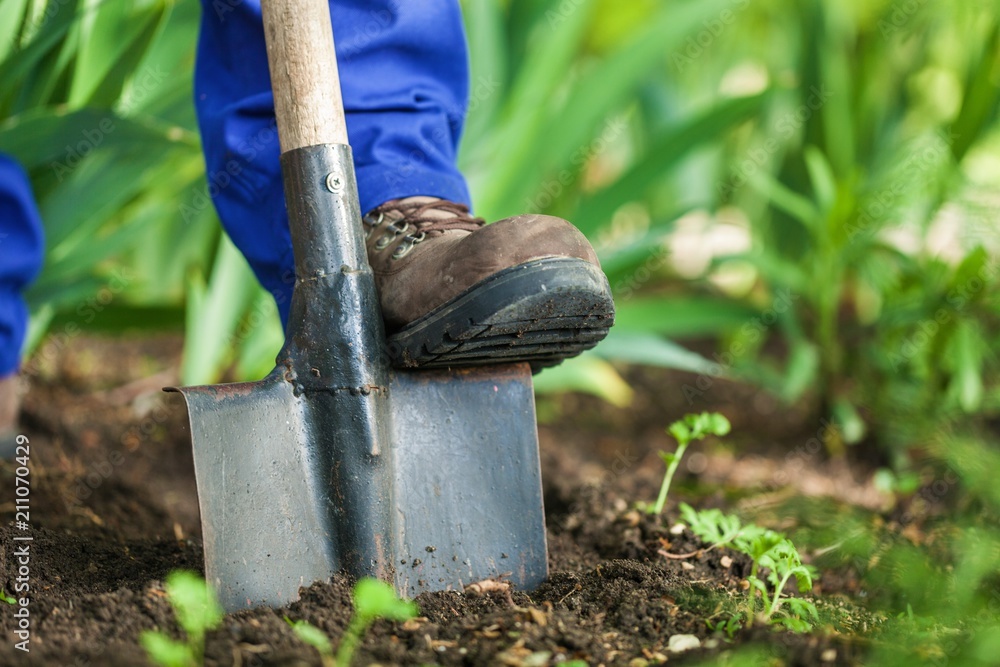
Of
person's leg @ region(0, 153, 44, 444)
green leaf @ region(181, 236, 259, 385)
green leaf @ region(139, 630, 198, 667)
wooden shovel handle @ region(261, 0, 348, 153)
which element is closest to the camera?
green leaf @ region(139, 630, 198, 667)

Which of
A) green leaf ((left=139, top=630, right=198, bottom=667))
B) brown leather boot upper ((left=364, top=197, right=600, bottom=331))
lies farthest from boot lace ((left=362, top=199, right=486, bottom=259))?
green leaf ((left=139, top=630, right=198, bottom=667))

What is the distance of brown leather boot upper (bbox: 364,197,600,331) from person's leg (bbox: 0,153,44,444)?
57 cm

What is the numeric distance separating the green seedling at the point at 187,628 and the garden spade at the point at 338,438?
0.32 feet

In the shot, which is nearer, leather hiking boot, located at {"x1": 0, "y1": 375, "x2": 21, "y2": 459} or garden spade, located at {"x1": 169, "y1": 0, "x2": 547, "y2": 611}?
garden spade, located at {"x1": 169, "y1": 0, "x2": 547, "y2": 611}

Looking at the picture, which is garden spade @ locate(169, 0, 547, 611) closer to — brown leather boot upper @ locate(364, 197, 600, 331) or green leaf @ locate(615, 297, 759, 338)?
brown leather boot upper @ locate(364, 197, 600, 331)

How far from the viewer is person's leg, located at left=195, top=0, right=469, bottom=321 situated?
1.11 metres

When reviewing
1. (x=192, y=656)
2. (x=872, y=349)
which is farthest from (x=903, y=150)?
(x=192, y=656)

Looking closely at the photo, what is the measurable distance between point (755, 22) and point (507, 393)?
262cm

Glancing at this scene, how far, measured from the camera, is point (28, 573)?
0.92 metres

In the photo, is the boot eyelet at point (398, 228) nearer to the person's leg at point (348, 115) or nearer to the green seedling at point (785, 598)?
the person's leg at point (348, 115)

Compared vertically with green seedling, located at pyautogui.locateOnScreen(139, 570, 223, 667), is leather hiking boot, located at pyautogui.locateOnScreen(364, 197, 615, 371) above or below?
above

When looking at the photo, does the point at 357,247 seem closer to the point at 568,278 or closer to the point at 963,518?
the point at 568,278

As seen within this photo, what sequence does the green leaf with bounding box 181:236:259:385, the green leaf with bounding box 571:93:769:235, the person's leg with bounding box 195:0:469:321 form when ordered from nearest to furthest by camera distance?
the person's leg with bounding box 195:0:469:321 < the green leaf with bounding box 181:236:259:385 < the green leaf with bounding box 571:93:769:235

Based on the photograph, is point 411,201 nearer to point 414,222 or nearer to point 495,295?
point 414,222
